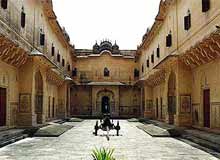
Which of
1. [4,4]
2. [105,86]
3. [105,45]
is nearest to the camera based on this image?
[4,4]

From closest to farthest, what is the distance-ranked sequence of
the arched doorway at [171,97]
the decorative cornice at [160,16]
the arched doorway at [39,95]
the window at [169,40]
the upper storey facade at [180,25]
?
the upper storey facade at [180,25] < the arched doorway at [39,95] < the arched doorway at [171,97] < the window at [169,40] < the decorative cornice at [160,16]

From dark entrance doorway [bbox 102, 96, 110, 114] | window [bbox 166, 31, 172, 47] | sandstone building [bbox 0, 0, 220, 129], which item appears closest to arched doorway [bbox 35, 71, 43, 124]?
sandstone building [bbox 0, 0, 220, 129]

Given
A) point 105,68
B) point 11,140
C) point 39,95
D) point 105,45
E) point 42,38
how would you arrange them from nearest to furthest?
point 11,140 < point 39,95 < point 42,38 < point 105,68 < point 105,45

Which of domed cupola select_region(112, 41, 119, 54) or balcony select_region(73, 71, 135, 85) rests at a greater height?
domed cupola select_region(112, 41, 119, 54)

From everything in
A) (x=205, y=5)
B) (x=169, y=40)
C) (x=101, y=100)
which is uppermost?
(x=205, y=5)

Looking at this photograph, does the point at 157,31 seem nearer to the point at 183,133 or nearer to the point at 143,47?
the point at 143,47

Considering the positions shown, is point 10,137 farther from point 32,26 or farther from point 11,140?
point 32,26

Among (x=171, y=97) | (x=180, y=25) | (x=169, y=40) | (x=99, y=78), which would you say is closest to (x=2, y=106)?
(x=180, y=25)

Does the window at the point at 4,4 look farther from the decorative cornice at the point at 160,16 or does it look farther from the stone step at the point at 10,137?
the decorative cornice at the point at 160,16

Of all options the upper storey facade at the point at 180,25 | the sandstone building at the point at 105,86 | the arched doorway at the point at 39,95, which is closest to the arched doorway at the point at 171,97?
the upper storey facade at the point at 180,25

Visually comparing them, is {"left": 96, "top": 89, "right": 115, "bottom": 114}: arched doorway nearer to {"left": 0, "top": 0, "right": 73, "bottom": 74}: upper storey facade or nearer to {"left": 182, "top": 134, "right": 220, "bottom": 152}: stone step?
{"left": 0, "top": 0, "right": 73, "bottom": 74}: upper storey facade

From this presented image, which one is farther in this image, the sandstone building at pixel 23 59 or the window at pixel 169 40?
the window at pixel 169 40

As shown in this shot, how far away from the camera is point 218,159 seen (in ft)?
29.2

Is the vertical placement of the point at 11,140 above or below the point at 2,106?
below
